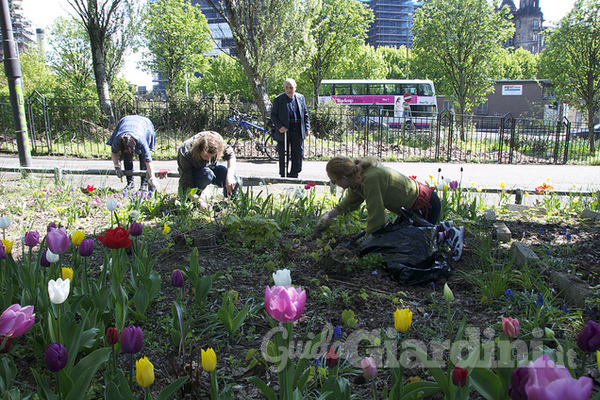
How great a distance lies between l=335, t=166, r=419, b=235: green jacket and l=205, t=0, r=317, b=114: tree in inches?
452

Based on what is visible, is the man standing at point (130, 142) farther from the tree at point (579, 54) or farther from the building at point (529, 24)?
the building at point (529, 24)

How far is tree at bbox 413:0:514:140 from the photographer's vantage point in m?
18.1

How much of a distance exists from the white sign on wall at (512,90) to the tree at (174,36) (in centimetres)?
3660

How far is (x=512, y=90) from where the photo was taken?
166 feet

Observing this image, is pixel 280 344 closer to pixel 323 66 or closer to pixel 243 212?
pixel 243 212

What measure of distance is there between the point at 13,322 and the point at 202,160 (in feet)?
12.6

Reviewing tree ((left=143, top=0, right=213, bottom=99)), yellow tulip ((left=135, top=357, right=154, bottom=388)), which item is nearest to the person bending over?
yellow tulip ((left=135, top=357, right=154, bottom=388))

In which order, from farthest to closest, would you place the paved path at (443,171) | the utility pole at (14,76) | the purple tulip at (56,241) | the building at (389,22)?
the building at (389,22), the paved path at (443,171), the utility pole at (14,76), the purple tulip at (56,241)

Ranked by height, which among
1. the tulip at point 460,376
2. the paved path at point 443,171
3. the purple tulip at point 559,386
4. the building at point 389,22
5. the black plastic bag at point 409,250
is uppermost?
the building at point 389,22

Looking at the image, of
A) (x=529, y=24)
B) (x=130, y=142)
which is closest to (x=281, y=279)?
(x=130, y=142)

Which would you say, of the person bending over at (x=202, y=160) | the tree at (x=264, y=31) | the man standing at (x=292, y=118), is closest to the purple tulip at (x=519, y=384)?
the person bending over at (x=202, y=160)

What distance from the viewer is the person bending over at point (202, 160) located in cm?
500

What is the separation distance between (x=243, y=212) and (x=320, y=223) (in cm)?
86

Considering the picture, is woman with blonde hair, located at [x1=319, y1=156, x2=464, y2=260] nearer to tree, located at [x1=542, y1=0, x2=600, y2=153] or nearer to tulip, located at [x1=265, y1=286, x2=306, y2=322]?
tulip, located at [x1=265, y1=286, x2=306, y2=322]
